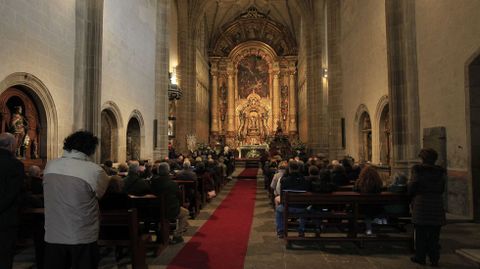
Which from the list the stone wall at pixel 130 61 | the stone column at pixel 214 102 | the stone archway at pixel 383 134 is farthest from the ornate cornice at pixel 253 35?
the stone archway at pixel 383 134

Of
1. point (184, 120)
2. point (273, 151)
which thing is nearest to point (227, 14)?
point (184, 120)

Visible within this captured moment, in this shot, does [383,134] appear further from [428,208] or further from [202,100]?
Answer: [202,100]

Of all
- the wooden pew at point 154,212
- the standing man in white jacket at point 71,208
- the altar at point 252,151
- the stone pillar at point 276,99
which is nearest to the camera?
the standing man in white jacket at point 71,208

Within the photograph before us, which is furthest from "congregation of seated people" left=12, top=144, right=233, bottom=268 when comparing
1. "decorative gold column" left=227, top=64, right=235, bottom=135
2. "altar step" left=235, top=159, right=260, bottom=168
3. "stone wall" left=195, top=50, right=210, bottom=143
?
"decorative gold column" left=227, top=64, right=235, bottom=135

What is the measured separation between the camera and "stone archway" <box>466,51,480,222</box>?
7.57 meters

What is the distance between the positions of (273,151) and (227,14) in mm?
17354

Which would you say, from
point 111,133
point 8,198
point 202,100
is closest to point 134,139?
point 111,133

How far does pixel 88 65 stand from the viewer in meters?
10.5

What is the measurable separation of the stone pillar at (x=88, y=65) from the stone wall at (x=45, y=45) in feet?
0.62

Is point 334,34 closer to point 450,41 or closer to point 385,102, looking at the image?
point 385,102

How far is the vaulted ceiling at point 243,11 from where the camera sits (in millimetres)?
32781

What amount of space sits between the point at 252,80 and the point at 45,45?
95.9ft

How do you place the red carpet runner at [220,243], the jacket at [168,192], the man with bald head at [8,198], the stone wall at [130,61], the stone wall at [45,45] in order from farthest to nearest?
the stone wall at [130,61]
the stone wall at [45,45]
the jacket at [168,192]
the red carpet runner at [220,243]
the man with bald head at [8,198]

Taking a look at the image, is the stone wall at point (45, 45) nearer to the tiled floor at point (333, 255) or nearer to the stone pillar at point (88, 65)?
the stone pillar at point (88, 65)
